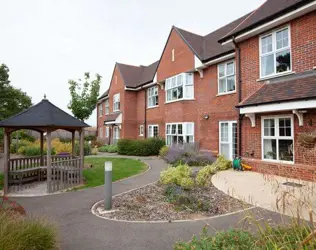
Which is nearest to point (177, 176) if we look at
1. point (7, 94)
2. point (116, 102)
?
point (116, 102)

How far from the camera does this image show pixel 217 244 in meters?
3.07

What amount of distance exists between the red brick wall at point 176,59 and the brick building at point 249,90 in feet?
0.24

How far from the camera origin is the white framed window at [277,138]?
29.0ft

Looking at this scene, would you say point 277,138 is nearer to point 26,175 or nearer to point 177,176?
point 177,176

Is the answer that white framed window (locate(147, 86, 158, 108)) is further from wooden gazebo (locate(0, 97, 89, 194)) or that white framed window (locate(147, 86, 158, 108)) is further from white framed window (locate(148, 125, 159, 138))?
wooden gazebo (locate(0, 97, 89, 194))

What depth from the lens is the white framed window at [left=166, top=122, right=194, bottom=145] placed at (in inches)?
628

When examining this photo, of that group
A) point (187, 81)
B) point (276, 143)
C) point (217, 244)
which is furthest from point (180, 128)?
point (217, 244)

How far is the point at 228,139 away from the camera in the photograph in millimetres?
12812

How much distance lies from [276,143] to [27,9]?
516 inches

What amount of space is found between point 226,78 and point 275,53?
3.56 metres

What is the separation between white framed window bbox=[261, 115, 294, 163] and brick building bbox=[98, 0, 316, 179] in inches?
1.5

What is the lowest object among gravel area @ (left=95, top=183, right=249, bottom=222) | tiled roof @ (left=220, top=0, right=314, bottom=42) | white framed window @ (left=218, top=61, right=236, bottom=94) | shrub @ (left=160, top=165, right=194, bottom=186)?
gravel area @ (left=95, top=183, right=249, bottom=222)

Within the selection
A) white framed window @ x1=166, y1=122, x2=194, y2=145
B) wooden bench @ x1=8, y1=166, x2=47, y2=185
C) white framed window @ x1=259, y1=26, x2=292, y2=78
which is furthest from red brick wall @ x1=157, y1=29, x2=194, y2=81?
wooden bench @ x1=8, y1=166, x2=47, y2=185

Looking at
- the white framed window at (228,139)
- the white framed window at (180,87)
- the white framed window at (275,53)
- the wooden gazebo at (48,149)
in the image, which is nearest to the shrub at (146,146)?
the white framed window at (180,87)
